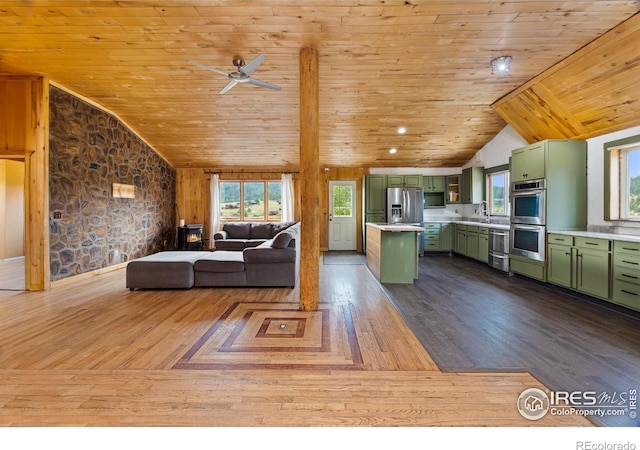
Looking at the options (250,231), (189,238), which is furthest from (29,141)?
(250,231)

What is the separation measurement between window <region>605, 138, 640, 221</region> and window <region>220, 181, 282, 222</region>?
22.2ft

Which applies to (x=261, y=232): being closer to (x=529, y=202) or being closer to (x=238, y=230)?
(x=238, y=230)

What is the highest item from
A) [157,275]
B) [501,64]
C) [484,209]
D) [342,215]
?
[501,64]

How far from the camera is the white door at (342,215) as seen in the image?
326 inches

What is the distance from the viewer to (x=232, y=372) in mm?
2053

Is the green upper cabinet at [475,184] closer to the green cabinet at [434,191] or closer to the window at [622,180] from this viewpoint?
the green cabinet at [434,191]

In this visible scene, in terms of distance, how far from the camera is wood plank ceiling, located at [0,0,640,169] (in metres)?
3.01

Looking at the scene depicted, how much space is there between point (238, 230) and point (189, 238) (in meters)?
1.26

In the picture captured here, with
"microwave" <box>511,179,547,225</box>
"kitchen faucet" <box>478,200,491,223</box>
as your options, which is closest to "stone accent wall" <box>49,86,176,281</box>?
"microwave" <box>511,179,547,225</box>

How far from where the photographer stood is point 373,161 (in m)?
7.74

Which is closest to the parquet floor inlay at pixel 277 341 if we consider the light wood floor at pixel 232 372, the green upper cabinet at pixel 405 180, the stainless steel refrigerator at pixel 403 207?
the light wood floor at pixel 232 372

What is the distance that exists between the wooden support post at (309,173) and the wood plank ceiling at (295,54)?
1.42 feet

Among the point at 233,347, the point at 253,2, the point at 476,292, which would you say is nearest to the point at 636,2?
the point at 476,292

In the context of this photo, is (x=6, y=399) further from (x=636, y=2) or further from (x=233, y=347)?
(x=636, y=2)
